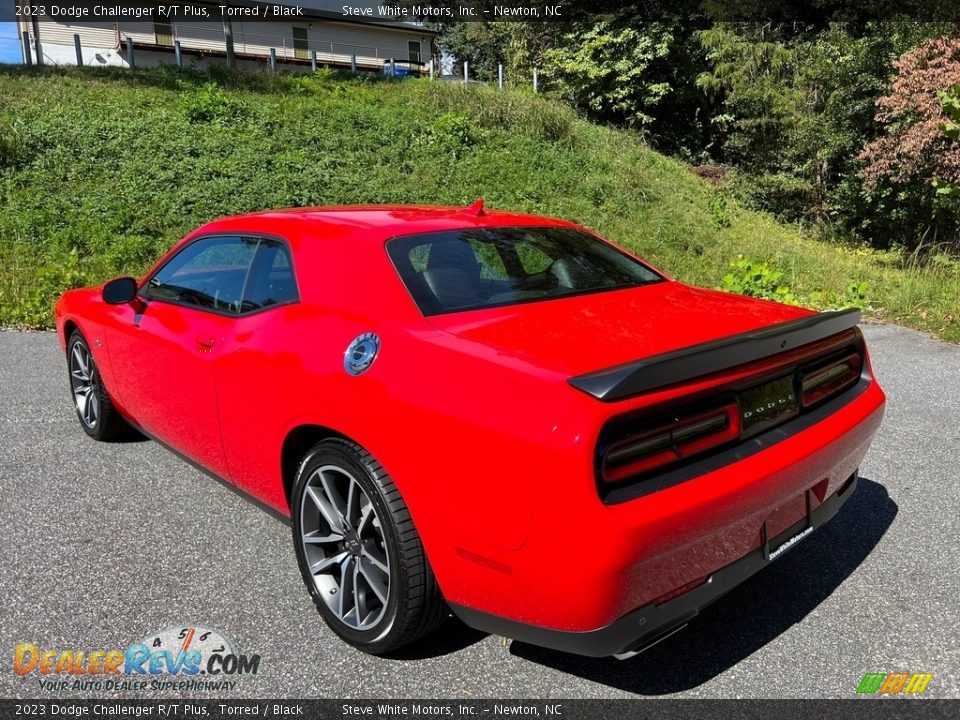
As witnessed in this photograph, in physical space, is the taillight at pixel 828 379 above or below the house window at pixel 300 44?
below

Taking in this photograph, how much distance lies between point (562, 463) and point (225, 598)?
1.66 meters

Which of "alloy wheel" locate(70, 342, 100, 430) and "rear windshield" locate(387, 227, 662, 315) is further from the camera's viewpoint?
"alloy wheel" locate(70, 342, 100, 430)

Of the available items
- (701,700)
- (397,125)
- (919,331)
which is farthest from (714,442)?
(397,125)

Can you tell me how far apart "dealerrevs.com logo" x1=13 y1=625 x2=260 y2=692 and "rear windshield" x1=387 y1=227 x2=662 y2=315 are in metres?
1.35

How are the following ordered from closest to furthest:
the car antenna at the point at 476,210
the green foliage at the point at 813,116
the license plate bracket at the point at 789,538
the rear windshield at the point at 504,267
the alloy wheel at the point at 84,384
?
the license plate bracket at the point at 789,538, the rear windshield at the point at 504,267, the car antenna at the point at 476,210, the alloy wheel at the point at 84,384, the green foliage at the point at 813,116

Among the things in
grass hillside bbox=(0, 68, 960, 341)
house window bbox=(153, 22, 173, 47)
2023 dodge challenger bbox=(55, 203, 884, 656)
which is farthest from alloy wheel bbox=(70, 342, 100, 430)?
house window bbox=(153, 22, 173, 47)

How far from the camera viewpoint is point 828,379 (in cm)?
264

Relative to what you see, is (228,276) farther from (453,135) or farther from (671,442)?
(453,135)

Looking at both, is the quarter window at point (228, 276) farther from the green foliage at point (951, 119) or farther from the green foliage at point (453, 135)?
the green foliage at point (453, 135)

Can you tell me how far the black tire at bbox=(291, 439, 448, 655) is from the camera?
223 cm

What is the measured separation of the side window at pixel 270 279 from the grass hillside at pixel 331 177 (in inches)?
262

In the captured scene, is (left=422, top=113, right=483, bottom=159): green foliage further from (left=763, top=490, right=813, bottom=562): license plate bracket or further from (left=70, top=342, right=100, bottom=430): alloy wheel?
(left=763, top=490, right=813, bottom=562): license plate bracket

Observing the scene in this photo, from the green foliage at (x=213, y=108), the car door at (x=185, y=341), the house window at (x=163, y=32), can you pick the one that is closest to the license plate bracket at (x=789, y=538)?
the car door at (x=185, y=341)

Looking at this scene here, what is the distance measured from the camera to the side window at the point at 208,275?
319 centimetres
